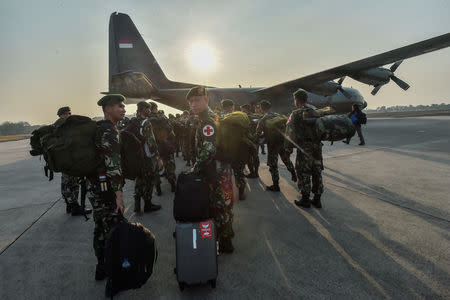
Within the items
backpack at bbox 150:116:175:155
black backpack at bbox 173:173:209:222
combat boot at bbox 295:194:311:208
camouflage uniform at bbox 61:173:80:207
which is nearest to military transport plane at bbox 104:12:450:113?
backpack at bbox 150:116:175:155

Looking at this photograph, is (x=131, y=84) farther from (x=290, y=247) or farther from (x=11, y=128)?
(x=11, y=128)

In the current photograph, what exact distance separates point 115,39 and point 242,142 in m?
14.0

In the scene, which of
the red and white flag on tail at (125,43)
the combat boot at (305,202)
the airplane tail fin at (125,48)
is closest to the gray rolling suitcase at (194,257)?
the combat boot at (305,202)

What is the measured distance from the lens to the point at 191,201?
2.09m

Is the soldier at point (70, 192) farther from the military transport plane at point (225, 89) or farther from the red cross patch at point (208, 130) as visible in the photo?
the military transport plane at point (225, 89)

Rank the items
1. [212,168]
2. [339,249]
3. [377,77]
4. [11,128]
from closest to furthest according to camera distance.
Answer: [212,168], [339,249], [377,77], [11,128]

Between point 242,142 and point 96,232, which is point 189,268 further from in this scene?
point 242,142

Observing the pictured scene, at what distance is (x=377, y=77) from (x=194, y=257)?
1276 cm

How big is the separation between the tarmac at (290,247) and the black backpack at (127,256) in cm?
44

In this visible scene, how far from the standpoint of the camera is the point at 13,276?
99.5 inches

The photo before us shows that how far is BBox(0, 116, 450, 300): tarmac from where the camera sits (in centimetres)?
215

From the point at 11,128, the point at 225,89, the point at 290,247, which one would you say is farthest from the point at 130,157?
the point at 11,128

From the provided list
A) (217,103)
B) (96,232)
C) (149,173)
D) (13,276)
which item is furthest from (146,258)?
(217,103)

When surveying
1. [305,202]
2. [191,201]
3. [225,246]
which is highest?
[191,201]
